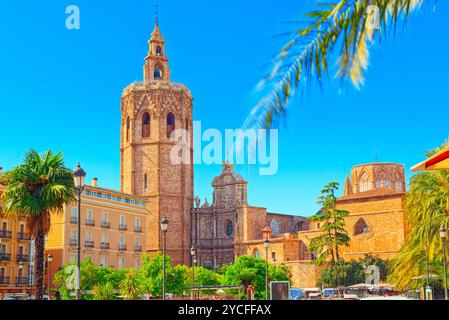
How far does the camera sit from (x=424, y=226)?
26781 millimetres

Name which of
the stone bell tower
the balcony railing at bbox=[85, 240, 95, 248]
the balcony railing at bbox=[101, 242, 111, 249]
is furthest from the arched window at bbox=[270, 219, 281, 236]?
the balcony railing at bbox=[85, 240, 95, 248]

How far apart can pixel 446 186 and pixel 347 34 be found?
22517 mm

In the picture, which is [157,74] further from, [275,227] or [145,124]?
[275,227]

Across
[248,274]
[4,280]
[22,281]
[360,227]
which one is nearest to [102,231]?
[22,281]

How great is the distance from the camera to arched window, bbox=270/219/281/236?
7603cm

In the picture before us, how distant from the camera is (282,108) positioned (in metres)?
4.56

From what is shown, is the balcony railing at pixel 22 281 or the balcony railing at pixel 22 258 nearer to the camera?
the balcony railing at pixel 22 281

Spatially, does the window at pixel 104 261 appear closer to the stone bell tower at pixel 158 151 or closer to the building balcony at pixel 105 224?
the building balcony at pixel 105 224

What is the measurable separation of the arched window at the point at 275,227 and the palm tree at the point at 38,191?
5486 cm

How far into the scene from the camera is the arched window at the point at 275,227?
249 ft

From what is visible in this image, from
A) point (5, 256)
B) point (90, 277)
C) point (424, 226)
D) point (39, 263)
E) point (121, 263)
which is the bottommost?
point (90, 277)

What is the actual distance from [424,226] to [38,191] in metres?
15.1

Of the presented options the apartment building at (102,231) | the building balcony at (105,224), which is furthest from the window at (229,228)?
the building balcony at (105,224)
